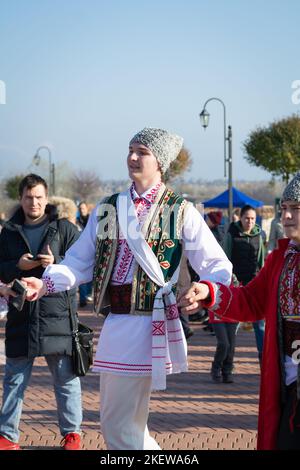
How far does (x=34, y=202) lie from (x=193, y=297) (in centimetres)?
240

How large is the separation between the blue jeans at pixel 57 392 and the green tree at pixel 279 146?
3290 cm

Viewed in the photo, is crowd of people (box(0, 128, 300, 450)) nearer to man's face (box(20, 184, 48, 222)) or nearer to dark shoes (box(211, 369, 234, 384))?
man's face (box(20, 184, 48, 222))

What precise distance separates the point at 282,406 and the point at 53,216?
2820 mm

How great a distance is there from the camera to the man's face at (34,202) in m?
6.03

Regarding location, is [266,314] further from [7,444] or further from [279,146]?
[279,146]

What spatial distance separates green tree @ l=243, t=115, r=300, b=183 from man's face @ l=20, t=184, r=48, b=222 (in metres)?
32.7

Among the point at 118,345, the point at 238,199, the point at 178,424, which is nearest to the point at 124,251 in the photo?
the point at 118,345

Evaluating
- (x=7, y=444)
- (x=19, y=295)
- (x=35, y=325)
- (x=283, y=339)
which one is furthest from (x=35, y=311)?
(x=283, y=339)

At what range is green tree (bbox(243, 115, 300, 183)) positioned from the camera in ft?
126

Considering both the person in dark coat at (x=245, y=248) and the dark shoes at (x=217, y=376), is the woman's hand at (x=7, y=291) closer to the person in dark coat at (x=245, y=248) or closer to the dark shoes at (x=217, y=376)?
the dark shoes at (x=217, y=376)

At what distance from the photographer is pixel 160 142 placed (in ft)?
14.6

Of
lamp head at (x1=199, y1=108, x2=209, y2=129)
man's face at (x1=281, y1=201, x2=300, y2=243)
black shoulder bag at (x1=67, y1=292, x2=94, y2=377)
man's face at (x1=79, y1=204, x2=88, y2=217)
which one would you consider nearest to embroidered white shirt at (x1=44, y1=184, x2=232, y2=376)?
man's face at (x1=281, y1=201, x2=300, y2=243)

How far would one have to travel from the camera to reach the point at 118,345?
4.32 m

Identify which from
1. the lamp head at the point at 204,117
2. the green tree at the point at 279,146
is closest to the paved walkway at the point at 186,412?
the lamp head at the point at 204,117
